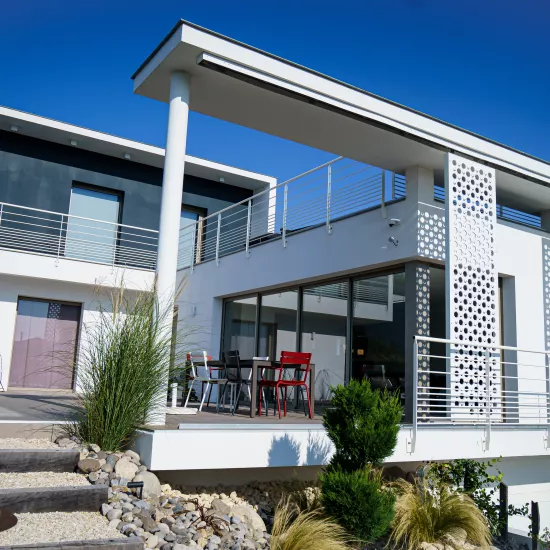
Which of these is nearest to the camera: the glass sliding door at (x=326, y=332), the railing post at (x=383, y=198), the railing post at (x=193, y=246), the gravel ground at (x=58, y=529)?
the gravel ground at (x=58, y=529)

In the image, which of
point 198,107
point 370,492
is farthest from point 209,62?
point 370,492

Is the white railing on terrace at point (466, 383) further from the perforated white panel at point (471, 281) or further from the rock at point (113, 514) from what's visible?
the rock at point (113, 514)

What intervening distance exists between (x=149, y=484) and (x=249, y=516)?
3.09 feet

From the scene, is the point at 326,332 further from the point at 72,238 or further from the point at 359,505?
the point at 72,238

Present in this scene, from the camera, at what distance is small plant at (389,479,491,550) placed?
519 centimetres

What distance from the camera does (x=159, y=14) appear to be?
9.98 m

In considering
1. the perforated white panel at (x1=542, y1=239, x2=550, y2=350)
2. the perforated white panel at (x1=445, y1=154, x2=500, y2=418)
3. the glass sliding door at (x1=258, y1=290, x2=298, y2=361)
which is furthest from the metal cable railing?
the glass sliding door at (x1=258, y1=290, x2=298, y2=361)

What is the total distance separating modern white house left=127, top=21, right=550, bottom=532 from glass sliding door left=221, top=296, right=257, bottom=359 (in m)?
0.04

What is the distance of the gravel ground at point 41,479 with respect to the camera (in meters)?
4.03

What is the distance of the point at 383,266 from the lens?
8.45m

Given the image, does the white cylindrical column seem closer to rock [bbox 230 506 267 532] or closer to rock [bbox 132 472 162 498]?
rock [bbox 132 472 162 498]

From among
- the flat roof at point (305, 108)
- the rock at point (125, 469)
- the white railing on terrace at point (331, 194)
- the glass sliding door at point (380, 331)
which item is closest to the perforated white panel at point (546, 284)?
the flat roof at point (305, 108)

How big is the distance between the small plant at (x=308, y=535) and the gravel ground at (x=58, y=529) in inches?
50.5

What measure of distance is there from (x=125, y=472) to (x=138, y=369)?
795 millimetres
